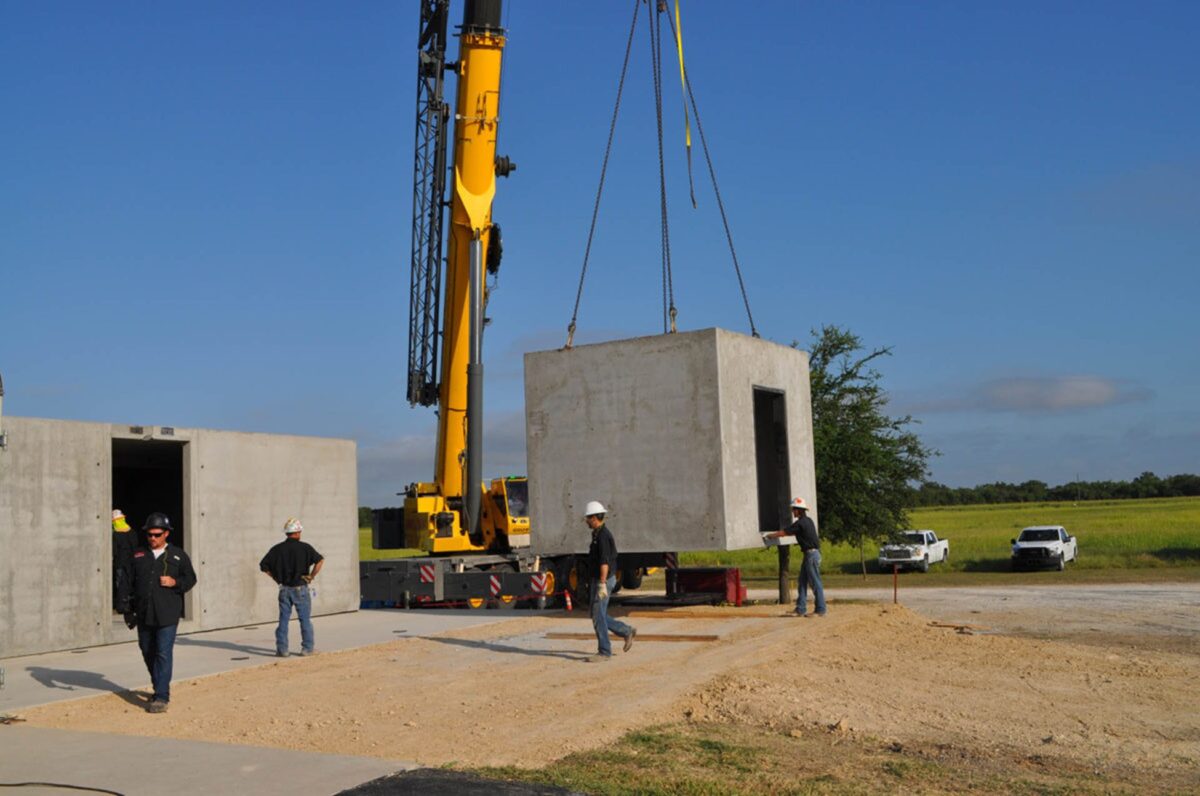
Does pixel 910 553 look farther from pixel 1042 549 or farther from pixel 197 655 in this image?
pixel 197 655

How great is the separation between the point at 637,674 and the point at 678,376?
16.5ft

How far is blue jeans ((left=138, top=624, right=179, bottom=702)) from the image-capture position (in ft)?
33.1

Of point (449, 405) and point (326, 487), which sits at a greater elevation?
point (449, 405)

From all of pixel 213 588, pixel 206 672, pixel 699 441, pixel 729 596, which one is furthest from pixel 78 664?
pixel 729 596

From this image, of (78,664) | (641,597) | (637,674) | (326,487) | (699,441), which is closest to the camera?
(637,674)

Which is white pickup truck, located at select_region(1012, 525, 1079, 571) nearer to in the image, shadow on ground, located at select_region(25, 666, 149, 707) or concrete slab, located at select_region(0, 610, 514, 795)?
concrete slab, located at select_region(0, 610, 514, 795)

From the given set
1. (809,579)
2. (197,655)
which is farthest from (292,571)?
(809,579)

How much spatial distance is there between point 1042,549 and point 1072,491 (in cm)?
9262

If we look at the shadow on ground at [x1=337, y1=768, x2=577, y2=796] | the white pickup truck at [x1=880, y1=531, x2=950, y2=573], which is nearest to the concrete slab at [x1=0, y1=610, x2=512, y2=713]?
the shadow on ground at [x1=337, y1=768, x2=577, y2=796]

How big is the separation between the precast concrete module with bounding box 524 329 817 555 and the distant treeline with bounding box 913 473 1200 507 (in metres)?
94.4

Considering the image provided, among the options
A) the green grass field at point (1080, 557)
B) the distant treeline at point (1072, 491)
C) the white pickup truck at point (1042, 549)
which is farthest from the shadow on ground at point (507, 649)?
the distant treeline at point (1072, 491)

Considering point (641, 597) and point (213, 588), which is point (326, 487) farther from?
point (641, 597)

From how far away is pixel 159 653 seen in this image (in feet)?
33.1

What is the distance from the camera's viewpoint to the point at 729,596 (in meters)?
19.3
